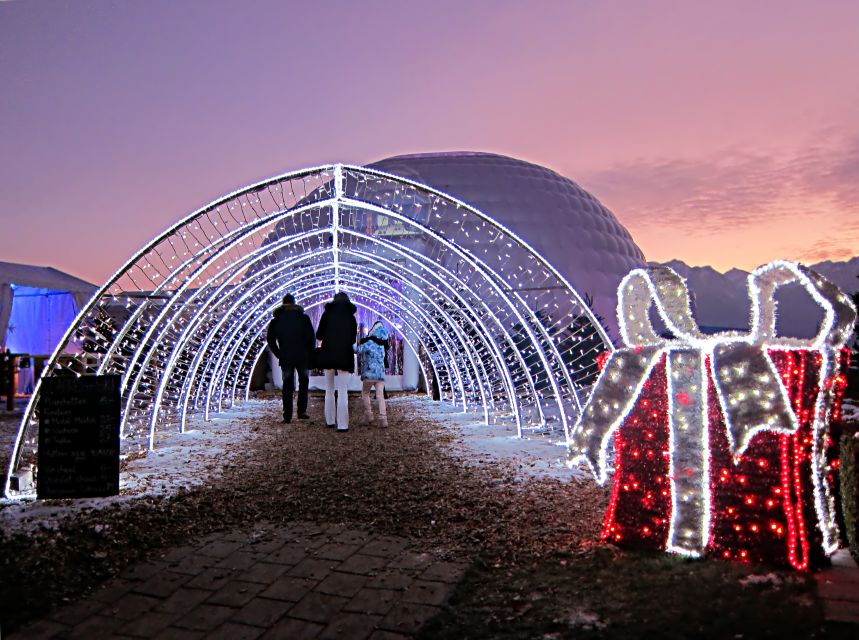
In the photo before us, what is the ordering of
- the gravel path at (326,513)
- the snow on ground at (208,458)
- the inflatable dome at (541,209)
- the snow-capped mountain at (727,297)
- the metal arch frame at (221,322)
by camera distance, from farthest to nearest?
the snow-capped mountain at (727,297)
the inflatable dome at (541,209)
the metal arch frame at (221,322)
the snow on ground at (208,458)
the gravel path at (326,513)

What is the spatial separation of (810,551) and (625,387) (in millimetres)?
1251

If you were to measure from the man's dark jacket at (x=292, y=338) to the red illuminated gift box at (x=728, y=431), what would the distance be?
7.52 m

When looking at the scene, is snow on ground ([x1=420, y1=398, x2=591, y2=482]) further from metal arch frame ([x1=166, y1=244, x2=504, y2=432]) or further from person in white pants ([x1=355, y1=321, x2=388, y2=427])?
metal arch frame ([x1=166, y1=244, x2=504, y2=432])

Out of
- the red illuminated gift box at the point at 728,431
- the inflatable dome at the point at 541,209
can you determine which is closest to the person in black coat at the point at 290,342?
the red illuminated gift box at the point at 728,431

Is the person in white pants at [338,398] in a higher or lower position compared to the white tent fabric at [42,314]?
lower

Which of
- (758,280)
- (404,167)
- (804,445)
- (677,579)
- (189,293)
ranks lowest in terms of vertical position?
(677,579)

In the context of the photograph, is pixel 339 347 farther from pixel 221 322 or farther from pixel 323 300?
pixel 323 300

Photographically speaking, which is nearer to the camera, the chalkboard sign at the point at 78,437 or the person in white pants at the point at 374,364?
the chalkboard sign at the point at 78,437

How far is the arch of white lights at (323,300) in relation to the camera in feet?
25.0

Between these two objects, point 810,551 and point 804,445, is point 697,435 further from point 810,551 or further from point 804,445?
point 810,551

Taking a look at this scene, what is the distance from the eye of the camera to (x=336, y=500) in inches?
216

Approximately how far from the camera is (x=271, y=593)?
346 cm

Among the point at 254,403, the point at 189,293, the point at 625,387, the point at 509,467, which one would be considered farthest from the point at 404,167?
the point at 625,387

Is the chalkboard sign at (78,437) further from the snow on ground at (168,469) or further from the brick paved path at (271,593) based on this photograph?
the brick paved path at (271,593)
